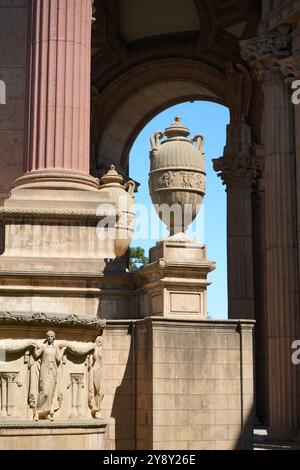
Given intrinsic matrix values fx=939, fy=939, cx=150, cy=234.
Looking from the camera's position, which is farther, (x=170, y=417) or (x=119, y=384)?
(x=119, y=384)

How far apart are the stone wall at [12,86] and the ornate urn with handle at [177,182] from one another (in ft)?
17.3

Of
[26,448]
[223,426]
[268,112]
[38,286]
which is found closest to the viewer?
[26,448]

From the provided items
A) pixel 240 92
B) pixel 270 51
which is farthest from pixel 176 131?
pixel 240 92

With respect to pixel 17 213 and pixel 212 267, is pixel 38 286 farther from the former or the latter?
pixel 212 267

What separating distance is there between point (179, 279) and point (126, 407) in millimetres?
2667

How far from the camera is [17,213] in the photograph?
770 inches

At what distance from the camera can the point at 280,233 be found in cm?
2677

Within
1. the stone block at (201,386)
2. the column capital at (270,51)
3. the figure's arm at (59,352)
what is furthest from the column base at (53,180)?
the column capital at (270,51)

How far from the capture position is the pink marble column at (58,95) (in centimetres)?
2045

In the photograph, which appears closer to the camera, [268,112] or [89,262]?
[89,262]

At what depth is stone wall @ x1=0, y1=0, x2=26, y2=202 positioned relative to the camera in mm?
23266

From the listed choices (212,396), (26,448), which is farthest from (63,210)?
(26,448)

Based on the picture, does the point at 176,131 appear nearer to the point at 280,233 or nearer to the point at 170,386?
the point at 170,386
